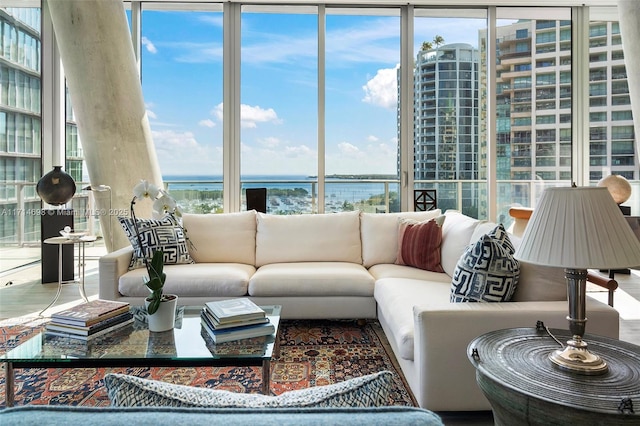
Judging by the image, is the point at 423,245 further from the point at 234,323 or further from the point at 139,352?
the point at 139,352

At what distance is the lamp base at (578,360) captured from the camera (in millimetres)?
1397

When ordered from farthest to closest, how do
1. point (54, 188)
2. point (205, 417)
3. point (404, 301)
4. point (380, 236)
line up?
point (380, 236)
point (54, 188)
point (404, 301)
point (205, 417)

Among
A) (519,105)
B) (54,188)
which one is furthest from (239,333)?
(519,105)

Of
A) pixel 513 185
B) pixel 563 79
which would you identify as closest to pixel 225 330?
pixel 513 185

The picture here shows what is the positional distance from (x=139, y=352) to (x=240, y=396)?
4.86 ft

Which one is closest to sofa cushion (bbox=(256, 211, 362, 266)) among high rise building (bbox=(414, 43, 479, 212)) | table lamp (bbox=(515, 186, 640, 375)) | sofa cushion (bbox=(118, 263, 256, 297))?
sofa cushion (bbox=(118, 263, 256, 297))

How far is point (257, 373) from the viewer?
262 cm

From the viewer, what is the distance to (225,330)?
212 cm

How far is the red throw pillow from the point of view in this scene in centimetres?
345

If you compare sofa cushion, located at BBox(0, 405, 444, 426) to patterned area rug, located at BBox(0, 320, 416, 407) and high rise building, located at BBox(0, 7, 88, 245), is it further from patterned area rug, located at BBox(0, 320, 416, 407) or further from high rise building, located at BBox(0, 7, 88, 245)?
high rise building, located at BBox(0, 7, 88, 245)

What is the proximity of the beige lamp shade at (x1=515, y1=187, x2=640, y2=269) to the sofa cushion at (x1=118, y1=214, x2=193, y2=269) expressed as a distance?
2647 mm

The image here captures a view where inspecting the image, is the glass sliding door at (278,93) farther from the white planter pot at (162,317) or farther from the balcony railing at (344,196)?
the white planter pot at (162,317)

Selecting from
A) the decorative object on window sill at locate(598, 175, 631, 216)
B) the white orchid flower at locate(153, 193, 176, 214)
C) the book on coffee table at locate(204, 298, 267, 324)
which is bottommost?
the book on coffee table at locate(204, 298, 267, 324)

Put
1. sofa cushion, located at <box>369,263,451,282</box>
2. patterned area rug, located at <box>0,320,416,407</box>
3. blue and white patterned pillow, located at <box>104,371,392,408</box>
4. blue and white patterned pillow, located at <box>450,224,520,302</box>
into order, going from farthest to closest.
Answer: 1. sofa cushion, located at <box>369,263,451,282</box>
2. patterned area rug, located at <box>0,320,416,407</box>
3. blue and white patterned pillow, located at <box>450,224,520,302</box>
4. blue and white patterned pillow, located at <box>104,371,392,408</box>
